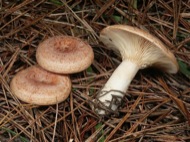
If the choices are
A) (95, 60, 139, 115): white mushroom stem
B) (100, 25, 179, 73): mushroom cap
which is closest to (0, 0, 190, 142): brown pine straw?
(95, 60, 139, 115): white mushroom stem

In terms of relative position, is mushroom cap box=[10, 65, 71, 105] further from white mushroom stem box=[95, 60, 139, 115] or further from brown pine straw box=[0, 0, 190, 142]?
white mushroom stem box=[95, 60, 139, 115]

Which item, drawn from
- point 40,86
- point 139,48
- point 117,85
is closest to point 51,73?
point 40,86

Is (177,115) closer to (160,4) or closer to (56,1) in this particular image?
(160,4)

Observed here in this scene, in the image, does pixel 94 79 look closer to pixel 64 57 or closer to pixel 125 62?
pixel 125 62

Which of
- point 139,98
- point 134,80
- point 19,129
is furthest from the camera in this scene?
point 134,80

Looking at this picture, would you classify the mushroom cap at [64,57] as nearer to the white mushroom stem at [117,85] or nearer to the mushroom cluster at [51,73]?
the mushroom cluster at [51,73]

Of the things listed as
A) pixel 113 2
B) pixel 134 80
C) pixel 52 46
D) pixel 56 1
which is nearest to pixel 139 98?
pixel 134 80
